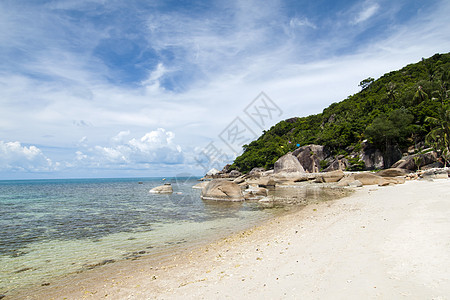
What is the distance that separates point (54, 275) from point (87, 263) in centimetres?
112

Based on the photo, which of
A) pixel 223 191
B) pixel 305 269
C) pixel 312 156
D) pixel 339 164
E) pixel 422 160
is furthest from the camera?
pixel 312 156

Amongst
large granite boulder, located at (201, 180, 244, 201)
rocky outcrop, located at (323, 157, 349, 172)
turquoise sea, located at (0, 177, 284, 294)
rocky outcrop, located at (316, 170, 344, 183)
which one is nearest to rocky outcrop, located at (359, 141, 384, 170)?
rocky outcrop, located at (323, 157, 349, 172)

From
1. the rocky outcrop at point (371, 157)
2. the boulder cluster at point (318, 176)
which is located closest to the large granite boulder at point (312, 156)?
the boulder cluster at point (318, 176)

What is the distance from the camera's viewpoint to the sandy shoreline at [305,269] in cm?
451

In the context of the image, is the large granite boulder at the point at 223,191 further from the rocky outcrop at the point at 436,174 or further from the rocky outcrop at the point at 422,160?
the rocky outcrop at the point at 422,160

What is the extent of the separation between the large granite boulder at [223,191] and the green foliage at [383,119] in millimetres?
30007

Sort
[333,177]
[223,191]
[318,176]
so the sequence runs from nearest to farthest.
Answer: [223,191], [333,177], [318,176]

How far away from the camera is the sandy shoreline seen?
4.51m

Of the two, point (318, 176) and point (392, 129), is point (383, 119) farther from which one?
point (318, 176)

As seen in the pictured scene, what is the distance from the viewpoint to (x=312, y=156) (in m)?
64.4

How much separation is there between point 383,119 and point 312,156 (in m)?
18.7

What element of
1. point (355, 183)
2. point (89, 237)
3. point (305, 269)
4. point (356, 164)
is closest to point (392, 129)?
point (356, 164)

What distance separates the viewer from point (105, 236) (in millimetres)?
12836

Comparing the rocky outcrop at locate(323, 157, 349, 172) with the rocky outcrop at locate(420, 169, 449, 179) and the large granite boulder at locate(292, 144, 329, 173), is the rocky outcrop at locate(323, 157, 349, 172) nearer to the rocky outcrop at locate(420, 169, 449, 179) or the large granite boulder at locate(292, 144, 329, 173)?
the large granite boulder at locate(292, 144, 329, 173)
